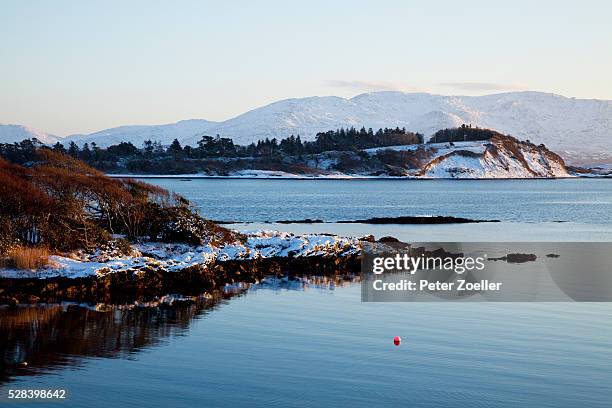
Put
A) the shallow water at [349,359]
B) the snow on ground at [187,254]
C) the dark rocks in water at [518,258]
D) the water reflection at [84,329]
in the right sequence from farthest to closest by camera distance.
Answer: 1. the dark rocks in water at [518,258]
2. the snow on ground at [187,254]
3. the water reflection at [84,329]
4. the shallow water at [349,359]

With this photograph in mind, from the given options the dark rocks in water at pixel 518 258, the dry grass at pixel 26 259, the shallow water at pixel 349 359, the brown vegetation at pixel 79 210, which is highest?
the brown vegetation at pixel 79 210

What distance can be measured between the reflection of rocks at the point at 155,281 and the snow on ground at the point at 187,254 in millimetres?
345

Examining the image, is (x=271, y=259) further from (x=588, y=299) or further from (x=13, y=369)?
(x=13, y=369)

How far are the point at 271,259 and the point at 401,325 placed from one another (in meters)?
13.3

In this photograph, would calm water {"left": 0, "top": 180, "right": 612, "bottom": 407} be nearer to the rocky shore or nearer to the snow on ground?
the rocky shore

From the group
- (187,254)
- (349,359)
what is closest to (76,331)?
→ (349,359)

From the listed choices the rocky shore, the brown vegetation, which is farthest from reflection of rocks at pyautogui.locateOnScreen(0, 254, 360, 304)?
the brown vegetation

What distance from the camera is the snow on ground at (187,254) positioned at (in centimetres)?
2680

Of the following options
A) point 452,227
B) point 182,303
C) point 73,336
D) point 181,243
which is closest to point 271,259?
point 181,243

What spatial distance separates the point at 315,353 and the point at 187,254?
563 inches

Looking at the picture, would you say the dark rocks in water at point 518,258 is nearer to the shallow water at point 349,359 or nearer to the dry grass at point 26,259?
the shallow water at point 349,359

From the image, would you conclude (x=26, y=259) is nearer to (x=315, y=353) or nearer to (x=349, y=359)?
(x=315, y=353)

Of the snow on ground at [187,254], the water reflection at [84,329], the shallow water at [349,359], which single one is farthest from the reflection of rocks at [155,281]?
the shallow water at [349,359]

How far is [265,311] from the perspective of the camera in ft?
78.9
